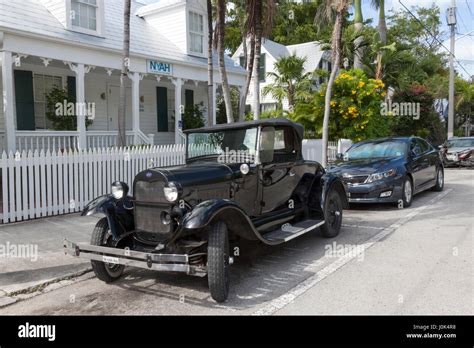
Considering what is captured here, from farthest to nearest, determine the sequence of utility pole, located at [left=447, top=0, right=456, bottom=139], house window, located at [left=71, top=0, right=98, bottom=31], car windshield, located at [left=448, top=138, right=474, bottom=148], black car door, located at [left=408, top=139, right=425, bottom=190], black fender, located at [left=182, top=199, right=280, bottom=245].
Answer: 1. utility pole, located at [left=447, top=0, right=456, bottom=139]
2. car windshield, located at [left=448, top=138, right=474, bottom=148]
3. house window, located at [left=71, top=0, right=98, bottom=31]
4. black car door, located at [left=408, top=139, right=425, bottom=190]
5. black fender, located at [left=182, top=199, right=280, bottom=245]

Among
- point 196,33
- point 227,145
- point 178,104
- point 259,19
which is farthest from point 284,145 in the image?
point 196,33

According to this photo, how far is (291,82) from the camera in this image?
25766 mm

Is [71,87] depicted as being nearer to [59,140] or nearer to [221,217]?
[59,140]

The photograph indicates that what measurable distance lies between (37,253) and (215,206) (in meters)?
3.42

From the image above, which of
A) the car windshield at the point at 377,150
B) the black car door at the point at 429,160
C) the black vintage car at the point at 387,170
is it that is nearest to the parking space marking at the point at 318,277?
the black vintage car at the point at 387,170

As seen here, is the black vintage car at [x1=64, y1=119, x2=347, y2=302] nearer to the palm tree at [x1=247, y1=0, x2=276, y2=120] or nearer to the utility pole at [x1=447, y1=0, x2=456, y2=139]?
the palm tree at [x1=247, y1=0, x2=276, y2=120]

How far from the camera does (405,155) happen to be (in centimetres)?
1005

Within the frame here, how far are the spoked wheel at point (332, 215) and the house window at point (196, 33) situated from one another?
41.5ft

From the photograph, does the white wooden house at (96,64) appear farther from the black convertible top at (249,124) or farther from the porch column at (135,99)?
the black convertible top at (249,124)

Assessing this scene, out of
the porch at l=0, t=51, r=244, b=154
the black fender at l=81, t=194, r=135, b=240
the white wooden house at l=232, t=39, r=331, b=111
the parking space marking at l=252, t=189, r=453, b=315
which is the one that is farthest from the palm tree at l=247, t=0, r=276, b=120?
the white wooden house at l=232, t=39, r=331, b=111

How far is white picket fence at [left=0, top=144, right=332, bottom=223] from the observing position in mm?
8055

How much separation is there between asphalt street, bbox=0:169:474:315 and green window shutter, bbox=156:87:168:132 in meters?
12.8

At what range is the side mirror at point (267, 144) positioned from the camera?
580 cm
